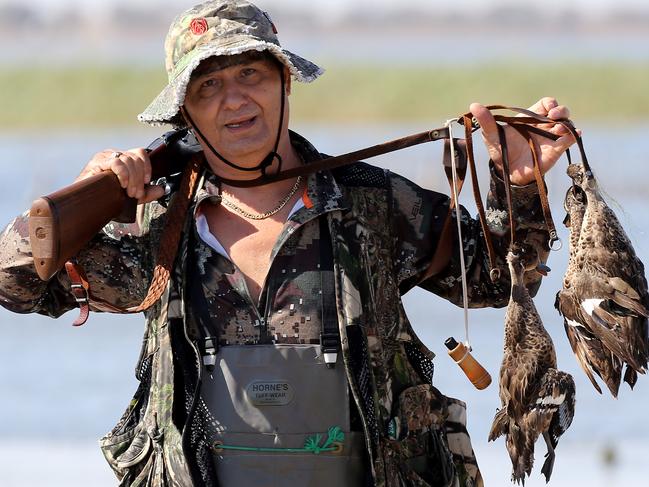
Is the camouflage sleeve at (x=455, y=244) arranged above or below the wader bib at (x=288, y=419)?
above

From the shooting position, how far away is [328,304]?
3898 millimetres

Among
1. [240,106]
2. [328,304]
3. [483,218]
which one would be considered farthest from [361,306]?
[240,106]

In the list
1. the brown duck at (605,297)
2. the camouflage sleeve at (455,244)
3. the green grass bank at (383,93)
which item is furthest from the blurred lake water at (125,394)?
the green grass bank at (383,93)

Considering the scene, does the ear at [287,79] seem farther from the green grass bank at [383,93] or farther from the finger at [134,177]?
the green grass bank at [383,93]

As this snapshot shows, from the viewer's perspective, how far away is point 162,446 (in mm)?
3926

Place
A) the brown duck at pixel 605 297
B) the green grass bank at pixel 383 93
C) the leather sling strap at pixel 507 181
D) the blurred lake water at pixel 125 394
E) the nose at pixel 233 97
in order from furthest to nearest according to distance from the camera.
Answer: the green grass bank at pixel 383 93
the blurred lake water at pixel 125 394
the nose at pixel 233 97
the leather sling strap at pixel 507 181
the brown duck at pixel 605 297

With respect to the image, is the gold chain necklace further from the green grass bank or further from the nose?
the green grass bank

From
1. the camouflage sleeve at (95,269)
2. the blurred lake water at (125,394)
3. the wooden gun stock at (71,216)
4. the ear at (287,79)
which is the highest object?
the ear at (287,79)

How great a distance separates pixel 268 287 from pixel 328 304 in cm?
16

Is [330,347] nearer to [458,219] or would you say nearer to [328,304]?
[328,304]

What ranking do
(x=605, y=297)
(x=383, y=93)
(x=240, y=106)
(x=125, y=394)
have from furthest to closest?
(x=383, y=93), (x=125, y=394), (x=240, y=106), (x=605, y=297)

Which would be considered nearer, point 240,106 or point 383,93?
point 240,106

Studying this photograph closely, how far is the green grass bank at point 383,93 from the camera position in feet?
76.3

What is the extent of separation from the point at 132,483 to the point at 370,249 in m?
0.89
